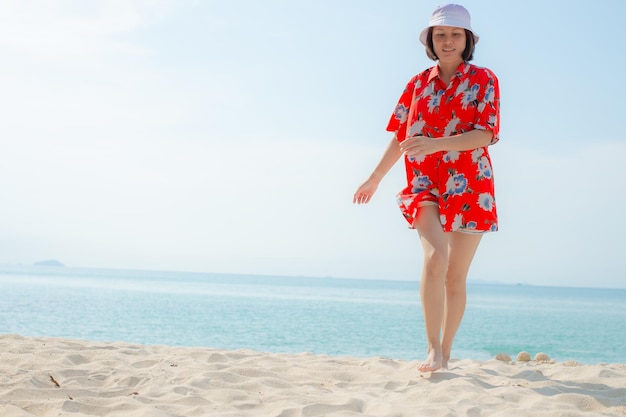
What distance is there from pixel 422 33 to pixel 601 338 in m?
17.6

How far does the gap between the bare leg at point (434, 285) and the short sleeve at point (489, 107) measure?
0.58 meters

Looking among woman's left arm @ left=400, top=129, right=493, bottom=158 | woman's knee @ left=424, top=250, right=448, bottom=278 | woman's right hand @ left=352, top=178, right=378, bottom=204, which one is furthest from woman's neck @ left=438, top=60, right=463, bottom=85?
woman's knee @ left=424, top=250, right=448, bottom=278

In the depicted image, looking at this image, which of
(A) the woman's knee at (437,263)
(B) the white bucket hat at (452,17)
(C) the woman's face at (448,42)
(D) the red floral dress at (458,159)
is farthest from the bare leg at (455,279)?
(B) the white bucket hat at (452,17)

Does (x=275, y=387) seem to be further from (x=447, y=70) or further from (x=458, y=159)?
(x=447, y=70)

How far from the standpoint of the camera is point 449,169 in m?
3.50

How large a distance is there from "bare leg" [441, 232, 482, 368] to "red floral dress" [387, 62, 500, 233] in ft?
0.35

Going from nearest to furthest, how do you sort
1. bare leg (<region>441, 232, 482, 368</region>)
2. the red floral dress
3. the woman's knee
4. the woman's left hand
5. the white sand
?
the white sand → the woman's left hand → the woman's knee → the red floral dress → bare leg (<region>441, 232, 482, 368</region>)

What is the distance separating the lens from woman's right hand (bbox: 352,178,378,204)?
3773 mm

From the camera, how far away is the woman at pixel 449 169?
3395 mm

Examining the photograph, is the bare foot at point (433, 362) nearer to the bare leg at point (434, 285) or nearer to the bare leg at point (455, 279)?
the bare leg at point (434, 285)

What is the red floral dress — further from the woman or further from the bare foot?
the bare foot

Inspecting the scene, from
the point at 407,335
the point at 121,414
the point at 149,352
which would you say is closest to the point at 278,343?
the point at 407,335

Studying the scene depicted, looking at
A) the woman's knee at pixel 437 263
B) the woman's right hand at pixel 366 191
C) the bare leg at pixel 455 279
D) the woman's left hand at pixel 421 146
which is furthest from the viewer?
the woman's right hand at pixel 366 191

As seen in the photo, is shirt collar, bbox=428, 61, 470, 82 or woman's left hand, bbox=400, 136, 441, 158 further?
shirt collar, bbox=428, 61, 470, 82
